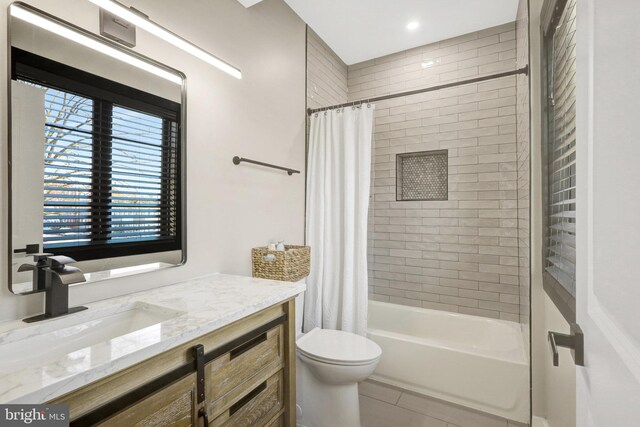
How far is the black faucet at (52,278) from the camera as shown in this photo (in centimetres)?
100

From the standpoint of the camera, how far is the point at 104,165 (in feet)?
4.16

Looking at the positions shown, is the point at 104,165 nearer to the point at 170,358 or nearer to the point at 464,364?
the point at 170,358

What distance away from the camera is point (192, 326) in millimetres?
966

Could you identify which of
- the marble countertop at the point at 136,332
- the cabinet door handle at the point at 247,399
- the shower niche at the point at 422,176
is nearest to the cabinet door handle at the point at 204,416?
the cabinet door handle at the point at 247,399

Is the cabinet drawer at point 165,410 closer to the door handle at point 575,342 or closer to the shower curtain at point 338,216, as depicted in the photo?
the door handle at point 575,342

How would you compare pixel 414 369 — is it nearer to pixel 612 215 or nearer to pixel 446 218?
pixel 446 218

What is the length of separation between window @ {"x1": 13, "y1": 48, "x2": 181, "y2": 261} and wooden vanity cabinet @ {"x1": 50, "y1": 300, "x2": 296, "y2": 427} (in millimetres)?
627

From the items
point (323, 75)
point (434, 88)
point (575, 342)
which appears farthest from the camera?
point (323, 75)

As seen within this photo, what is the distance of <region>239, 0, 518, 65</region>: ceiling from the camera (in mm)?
2360

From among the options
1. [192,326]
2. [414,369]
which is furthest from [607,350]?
[414,369]

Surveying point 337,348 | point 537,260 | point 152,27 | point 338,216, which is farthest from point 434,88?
point 337,348

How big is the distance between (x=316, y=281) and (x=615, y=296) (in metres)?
2.16

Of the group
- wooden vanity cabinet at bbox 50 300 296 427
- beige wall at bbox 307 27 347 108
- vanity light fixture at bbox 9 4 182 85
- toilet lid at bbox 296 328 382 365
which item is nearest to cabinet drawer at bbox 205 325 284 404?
wooden vanity cabinet at bbox 50 300 296 427

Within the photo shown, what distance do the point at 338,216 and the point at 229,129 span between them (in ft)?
3.51
